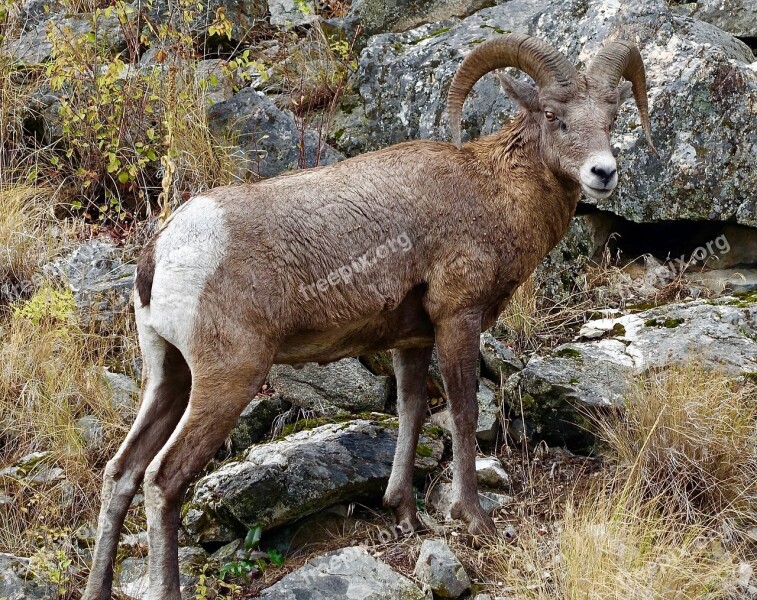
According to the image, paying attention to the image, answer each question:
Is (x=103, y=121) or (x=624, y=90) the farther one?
(x=103, y=121)

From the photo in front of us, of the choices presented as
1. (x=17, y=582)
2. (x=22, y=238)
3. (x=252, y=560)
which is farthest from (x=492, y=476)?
(x=22, y=238)

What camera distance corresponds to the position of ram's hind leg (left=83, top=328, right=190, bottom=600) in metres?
5.09

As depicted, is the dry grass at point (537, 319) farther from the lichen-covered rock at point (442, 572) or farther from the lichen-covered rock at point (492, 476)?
the lichen-covered rock at point (442, 572)

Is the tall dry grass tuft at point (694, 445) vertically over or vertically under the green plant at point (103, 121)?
under

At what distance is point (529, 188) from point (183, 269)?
2194mm

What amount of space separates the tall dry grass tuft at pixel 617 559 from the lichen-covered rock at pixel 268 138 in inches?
165

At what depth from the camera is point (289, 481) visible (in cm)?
568

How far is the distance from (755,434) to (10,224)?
19.3 feet

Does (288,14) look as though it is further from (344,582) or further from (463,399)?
(344,582)

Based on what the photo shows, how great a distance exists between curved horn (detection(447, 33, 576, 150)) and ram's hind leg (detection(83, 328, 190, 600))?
224cm

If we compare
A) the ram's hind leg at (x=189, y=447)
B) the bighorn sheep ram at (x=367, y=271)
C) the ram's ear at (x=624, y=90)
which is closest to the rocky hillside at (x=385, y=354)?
the ram's hind leg at (x=189, y=447)

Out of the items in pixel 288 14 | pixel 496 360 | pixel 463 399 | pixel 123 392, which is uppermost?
pixel 288 14

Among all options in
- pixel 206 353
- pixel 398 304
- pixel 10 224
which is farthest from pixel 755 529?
pixel 10 224

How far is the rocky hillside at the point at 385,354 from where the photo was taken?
5.30 meters
